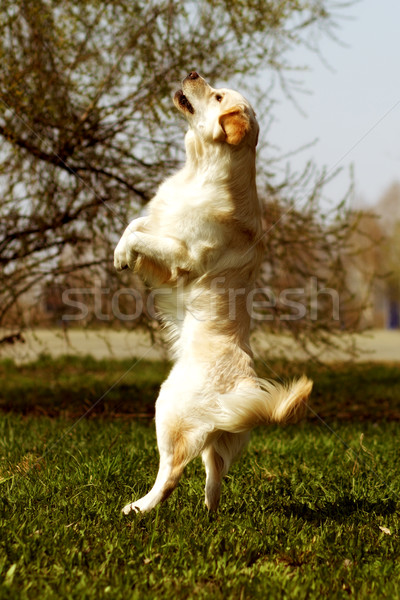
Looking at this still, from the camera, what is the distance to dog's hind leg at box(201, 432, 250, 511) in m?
3.32

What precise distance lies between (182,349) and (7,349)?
5.17 meters

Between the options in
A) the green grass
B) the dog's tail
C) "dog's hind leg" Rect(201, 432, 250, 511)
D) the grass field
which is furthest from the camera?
the green grass

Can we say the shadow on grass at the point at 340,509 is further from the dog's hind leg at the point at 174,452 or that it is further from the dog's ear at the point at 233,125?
the dog's ear at the point at 233,125

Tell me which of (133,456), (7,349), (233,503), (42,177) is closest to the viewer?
(233,503)

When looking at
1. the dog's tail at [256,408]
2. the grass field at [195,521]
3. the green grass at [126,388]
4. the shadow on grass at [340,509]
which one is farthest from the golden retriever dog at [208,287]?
the green grass at [126,388]

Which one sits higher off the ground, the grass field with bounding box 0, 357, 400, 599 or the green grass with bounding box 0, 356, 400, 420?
the grass field with bounding box 0, 357, 400, 599

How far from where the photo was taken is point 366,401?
9055 mm

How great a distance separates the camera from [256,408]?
312cm

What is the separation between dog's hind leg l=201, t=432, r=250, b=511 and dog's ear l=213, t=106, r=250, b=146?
152 centimetres

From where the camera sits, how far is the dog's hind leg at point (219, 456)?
10.9 ft

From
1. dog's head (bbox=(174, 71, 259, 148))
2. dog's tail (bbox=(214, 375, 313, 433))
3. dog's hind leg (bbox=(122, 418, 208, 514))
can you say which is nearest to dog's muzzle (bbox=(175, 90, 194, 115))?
dog's head (bbox=(174, 71, 259, 148))

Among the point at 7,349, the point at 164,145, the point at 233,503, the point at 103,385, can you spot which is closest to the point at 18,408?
the point at 7,349

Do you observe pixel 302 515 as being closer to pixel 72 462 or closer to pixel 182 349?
pixel 182 349

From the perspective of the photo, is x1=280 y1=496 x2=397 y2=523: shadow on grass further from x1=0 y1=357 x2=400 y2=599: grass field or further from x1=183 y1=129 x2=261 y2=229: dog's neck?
x1=183 y1=129 x2=261 y2=229: dog's neck
